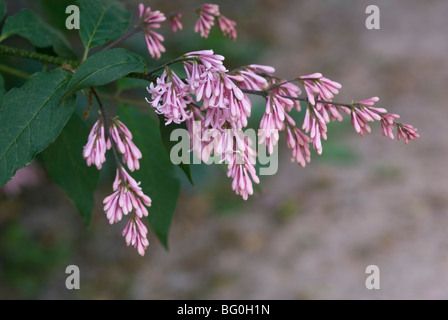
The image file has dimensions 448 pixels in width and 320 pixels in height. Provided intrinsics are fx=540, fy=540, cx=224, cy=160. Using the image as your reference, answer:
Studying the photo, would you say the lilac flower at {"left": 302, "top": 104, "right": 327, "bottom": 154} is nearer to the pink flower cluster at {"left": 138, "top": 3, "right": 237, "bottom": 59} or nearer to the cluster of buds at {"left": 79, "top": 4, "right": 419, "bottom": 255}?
the cluster of buds at {"left": 79, "top": 4, "right": 419, "bottom": 255}

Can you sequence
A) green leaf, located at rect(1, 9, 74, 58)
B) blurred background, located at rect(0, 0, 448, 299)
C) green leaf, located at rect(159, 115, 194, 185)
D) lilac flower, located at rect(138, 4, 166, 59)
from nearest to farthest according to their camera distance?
green leaf, located at rect(159, 115, 194, 185) → lilac flower, located at rect(138, 4, 166, 59) → green leaf, located at rect(1, 9, 74, 58) → blurred background, located at rect(0, 0, 448, 299)

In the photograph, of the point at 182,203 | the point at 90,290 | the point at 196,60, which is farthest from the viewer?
the point at 182,203

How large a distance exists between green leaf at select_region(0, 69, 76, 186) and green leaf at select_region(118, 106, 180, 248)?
0.30 meters

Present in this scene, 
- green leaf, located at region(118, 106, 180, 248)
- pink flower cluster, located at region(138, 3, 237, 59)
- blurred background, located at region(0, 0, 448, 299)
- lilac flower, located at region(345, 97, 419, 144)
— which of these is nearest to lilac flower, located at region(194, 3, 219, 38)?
pink flower cluster, located at region(138, 3, 237, 59)

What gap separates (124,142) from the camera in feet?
3.19

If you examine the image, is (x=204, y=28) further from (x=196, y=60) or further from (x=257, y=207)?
(x=257, y=207)

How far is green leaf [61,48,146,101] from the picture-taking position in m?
0.88

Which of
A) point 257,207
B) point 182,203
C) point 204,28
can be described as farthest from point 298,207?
point 204,28

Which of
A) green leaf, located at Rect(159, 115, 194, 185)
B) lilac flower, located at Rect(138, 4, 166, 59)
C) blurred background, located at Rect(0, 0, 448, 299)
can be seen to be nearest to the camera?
green leaf, located at Rect(159, 115, 194, 185)

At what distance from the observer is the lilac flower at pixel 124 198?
0.94 metres

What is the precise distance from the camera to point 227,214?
3.34 metres

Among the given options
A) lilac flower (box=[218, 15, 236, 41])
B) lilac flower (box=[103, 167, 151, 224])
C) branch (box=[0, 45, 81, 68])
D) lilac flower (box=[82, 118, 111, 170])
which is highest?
lilac flower (box=[218, 15, 236, 41])

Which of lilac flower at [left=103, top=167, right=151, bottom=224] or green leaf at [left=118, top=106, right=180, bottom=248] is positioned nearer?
lilac flower at [left=103, top=167, right=151, bottom=224]

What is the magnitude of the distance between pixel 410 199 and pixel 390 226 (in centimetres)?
27
